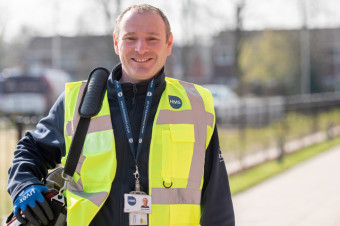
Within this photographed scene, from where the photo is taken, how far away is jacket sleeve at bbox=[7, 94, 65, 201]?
98.3 inches

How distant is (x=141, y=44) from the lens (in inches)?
101

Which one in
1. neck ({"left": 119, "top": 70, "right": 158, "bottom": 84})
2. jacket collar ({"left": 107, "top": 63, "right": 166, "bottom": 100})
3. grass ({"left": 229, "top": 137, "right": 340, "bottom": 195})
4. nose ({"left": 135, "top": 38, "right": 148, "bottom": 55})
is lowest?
grass ({"left": 229, "top": 137, "right": 340, "bottom": 195})

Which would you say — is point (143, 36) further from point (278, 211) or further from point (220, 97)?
point (220, 97)

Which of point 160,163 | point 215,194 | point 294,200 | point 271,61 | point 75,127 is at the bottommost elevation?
point 294,200

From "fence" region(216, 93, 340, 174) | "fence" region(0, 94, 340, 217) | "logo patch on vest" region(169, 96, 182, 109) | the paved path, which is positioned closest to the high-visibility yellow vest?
"logo patch on vest" region(169, 96, 182, 109)

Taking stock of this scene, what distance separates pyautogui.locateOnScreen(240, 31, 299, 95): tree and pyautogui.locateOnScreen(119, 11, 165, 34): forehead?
39.9 meters

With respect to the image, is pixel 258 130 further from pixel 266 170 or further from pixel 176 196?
pixel 176 196

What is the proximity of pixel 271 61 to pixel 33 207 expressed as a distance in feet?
146

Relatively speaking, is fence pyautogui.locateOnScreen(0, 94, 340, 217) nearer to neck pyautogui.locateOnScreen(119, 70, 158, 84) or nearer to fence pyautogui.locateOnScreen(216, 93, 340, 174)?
fence pyautogui.locateOnScreen(216, 93, 340, 174)

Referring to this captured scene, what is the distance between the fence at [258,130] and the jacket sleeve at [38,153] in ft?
13.1

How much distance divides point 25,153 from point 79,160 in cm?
28

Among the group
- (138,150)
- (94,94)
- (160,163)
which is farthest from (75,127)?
(160,163)

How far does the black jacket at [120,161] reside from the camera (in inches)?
97.2

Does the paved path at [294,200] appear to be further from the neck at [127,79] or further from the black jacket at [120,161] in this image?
the neck at [127,79]
